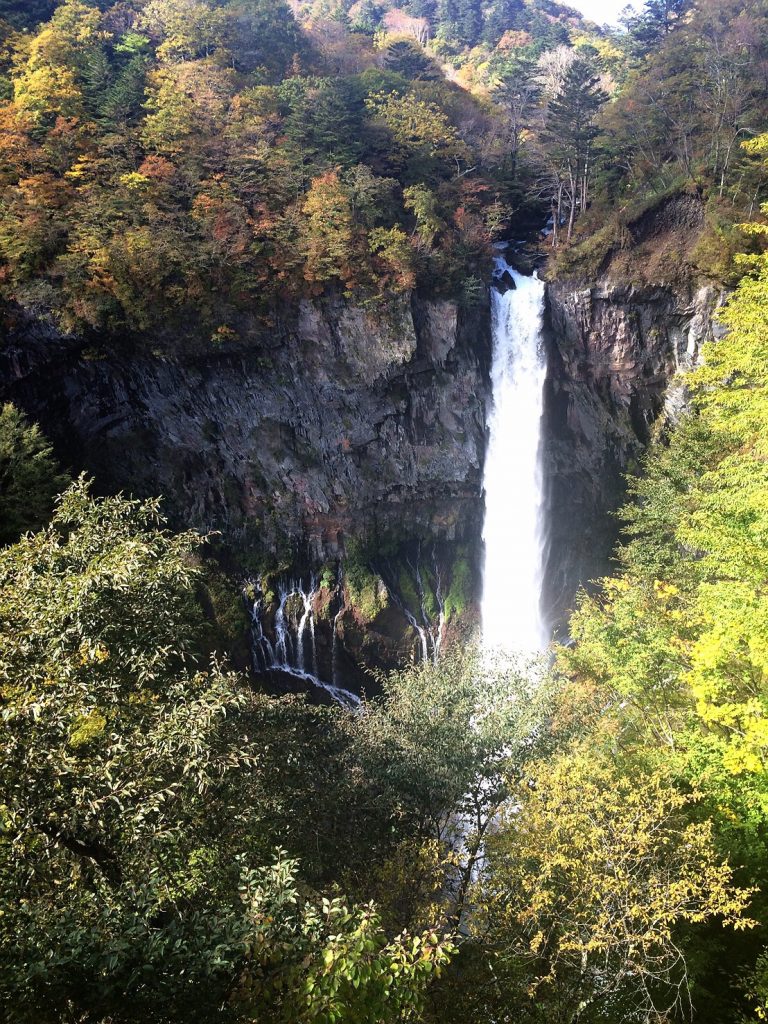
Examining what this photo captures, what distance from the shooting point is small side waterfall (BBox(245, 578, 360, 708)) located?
79.3 ft

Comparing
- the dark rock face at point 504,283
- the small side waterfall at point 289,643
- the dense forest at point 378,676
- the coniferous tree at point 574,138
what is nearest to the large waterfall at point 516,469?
the dark rock face at point 504,283

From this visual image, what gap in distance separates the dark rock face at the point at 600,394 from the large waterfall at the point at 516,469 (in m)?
0.70

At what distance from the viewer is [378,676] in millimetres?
17125

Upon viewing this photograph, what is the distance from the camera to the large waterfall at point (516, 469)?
81.6 ft

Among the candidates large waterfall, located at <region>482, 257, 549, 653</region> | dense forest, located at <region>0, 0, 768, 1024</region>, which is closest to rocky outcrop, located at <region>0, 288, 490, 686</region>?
large waterfall, located at <region>482, 257, 549, 653</region>

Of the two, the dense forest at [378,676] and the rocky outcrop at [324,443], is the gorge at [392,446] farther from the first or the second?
the dense forest at [378,676]

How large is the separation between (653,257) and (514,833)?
22116 mm

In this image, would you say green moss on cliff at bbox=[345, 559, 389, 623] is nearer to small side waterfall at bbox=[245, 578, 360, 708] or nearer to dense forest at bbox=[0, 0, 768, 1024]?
dense forest at bbox=[0, 0, 768, 1024]

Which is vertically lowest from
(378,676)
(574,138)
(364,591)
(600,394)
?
(364,591)

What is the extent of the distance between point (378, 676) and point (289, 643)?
28.2 feet

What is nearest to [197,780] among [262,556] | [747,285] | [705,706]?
[705,706]

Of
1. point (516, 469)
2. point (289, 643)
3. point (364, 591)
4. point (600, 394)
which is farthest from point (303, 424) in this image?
point (600, 394)

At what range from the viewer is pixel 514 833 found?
27.4 ft

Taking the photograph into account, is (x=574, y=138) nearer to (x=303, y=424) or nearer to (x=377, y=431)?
(x=377, y=431)
